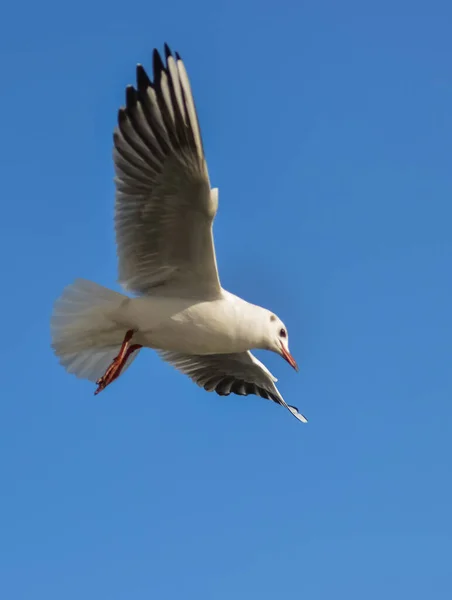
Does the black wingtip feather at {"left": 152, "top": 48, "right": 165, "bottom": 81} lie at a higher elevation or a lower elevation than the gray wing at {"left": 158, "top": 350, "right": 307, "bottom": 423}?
higher

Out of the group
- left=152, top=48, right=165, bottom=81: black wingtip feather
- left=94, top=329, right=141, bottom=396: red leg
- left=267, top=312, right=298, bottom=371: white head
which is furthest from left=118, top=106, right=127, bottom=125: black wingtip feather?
left=267, top=312, right=298, bottom=371: white head

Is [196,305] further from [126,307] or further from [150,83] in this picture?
[150,83]

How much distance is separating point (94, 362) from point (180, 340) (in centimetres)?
96

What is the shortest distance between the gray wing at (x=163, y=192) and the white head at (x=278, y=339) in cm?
57

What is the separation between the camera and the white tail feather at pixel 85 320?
726cm

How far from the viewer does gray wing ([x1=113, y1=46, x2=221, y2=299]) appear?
256 inches

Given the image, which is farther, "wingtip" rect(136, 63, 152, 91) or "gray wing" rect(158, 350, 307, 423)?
"gray wing" rect(158, 350, 307, 423)

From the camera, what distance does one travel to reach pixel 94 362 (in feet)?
26.5

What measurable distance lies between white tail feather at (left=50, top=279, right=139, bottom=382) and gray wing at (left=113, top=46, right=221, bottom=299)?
208 mm

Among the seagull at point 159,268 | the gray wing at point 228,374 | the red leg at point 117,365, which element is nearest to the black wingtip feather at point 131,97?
the seagull at point 159,268

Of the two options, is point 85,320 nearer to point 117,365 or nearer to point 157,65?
point 117,365

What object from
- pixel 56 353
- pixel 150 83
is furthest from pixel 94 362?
pixel 150 83

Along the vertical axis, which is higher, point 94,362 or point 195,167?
point 195,167

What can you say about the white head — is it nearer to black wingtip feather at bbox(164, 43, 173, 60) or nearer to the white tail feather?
the white tail feather
